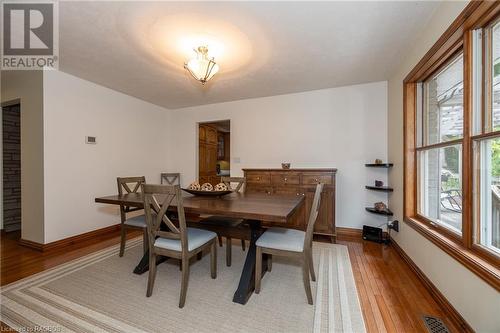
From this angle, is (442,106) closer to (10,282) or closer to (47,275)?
(47,275)

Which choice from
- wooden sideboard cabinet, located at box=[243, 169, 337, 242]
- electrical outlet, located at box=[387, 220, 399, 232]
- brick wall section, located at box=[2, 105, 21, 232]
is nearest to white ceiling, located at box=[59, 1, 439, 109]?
wooden sideboard cabinet, located at box=[243, 169, 337, 242]

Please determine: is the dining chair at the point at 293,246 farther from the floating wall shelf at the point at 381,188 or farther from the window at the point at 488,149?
the floating wall shelf at the point at 381,188

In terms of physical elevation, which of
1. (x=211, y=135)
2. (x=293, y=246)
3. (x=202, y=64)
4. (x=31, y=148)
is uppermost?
(x=202, y=64)

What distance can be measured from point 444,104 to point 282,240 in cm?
200

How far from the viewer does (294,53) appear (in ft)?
8.10

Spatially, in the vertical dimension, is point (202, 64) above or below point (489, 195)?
above

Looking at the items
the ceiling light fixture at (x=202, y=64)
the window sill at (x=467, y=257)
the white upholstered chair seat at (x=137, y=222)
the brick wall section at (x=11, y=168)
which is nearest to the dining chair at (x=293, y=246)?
the window sill at (x=467, y=257)

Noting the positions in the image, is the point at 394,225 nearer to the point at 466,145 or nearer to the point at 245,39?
the point at 466,145

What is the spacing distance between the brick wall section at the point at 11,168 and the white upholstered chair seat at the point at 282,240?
178 inches

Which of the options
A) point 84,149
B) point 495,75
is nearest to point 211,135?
point 84,149

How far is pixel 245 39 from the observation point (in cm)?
A: 219

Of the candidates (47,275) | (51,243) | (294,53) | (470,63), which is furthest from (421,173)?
(51,243)

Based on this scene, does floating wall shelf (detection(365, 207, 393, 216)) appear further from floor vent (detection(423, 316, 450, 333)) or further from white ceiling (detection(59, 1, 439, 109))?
white ceiling (detection(59, 1, 439, 109))

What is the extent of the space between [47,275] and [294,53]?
358 centimetres
